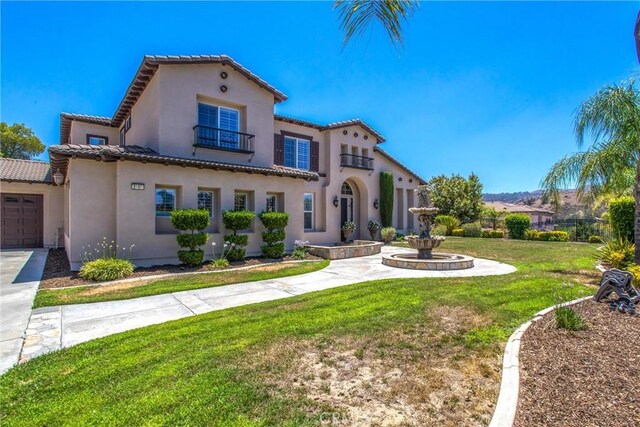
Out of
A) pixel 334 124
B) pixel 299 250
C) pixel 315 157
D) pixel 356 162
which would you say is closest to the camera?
pixel 299 250

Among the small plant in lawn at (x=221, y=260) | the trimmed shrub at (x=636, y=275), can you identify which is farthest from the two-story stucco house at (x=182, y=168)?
the trimmed shrub at (x=636, y=275)

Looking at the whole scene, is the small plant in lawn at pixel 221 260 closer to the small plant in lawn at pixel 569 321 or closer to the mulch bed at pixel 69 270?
the mulch bed at pixel 69 270

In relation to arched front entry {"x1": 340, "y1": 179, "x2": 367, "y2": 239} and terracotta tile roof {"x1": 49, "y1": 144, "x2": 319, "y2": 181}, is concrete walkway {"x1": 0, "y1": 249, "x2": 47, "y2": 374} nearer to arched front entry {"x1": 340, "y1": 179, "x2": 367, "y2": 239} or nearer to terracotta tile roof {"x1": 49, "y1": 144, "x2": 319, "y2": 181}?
terracotta tile roof {"x1": 49, "y1": 144, "x2": 319, "y2": 181}

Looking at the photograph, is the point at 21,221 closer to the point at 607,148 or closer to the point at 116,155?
the point at 116,155

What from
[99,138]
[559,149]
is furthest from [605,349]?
[99,138]

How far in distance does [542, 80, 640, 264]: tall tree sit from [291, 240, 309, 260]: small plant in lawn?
384 inches

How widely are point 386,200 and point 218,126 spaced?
40.6ft

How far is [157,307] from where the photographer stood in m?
6.52

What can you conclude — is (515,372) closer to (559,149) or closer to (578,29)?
(559,149)

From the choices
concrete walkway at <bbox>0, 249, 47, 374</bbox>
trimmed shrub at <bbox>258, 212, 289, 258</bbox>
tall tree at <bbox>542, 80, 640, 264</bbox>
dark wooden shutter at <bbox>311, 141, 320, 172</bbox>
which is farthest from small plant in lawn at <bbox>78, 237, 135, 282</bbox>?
tall tree at <bbox>542, 80, 640, 264</bbox>

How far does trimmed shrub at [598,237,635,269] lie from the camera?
973cm

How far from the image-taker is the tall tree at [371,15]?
3979 mm

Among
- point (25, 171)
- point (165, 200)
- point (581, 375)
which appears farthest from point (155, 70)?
point (581, 375)

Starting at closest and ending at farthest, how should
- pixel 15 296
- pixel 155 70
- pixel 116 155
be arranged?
pixel 15 296 < pixel 116 155 < pixel 155 70
